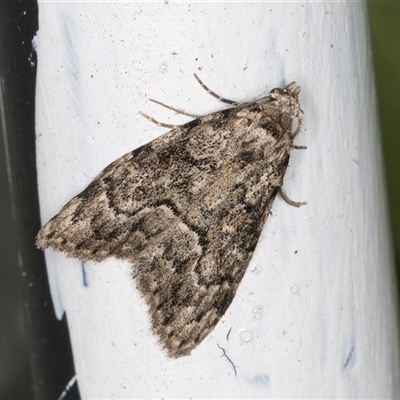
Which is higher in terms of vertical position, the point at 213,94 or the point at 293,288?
the point at 213,94

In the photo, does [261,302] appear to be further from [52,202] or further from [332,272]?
[52,202]

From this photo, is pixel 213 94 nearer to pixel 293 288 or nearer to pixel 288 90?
pixel 288 90

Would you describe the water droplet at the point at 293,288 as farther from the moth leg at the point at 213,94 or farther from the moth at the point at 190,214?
the moth leg at the point at 213,94

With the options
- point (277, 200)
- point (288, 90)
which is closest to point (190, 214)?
point (277, 200)

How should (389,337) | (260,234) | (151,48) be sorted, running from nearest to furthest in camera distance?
1. (151,48)
2. (260,234)
3. (389,337)

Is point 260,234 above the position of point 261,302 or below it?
above

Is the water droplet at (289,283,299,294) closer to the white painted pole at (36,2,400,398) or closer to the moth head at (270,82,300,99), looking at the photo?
the white painted pole at (36,2,400,398)

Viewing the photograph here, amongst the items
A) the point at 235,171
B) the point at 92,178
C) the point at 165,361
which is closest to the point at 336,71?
the point at 235,171

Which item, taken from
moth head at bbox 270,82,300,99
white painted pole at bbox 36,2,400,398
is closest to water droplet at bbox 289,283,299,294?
white painted pole at bbox 36,2,400,398
